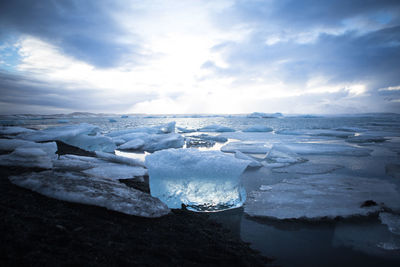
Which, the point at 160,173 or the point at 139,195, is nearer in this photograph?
the point at 139,195

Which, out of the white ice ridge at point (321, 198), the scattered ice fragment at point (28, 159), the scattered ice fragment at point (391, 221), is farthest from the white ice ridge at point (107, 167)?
the scattered ice fragment at point (391, 221)

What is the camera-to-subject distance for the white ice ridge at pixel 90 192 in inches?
69.9

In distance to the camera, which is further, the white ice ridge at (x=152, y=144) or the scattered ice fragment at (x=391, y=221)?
the white ice ridge at (x=152, y=144)

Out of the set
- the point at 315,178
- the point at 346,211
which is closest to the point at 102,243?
the point at 346,211

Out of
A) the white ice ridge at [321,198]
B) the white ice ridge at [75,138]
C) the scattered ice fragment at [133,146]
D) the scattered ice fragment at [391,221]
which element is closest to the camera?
the scattered ice fragment at [391,221]

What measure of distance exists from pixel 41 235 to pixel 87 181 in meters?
0.82

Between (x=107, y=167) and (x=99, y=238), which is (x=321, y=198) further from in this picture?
(x=107, y=167)

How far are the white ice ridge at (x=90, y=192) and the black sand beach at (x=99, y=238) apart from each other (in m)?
0.06

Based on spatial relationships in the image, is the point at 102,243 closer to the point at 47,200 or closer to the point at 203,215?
the point at 47,200

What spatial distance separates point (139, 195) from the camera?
2.14m

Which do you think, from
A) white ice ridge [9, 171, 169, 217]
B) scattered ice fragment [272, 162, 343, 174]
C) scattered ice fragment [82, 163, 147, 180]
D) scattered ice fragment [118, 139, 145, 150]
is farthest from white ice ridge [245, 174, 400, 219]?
scattered ice fragment [118, 139, 145, 150]

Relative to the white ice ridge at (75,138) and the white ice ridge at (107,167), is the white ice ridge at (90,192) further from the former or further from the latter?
the white ice ridge at (75,138)

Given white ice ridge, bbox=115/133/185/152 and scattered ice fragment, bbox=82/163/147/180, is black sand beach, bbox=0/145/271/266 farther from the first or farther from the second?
white ice ridge, bbox=115/133/185/152

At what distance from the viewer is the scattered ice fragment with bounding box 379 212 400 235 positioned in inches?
74.9
